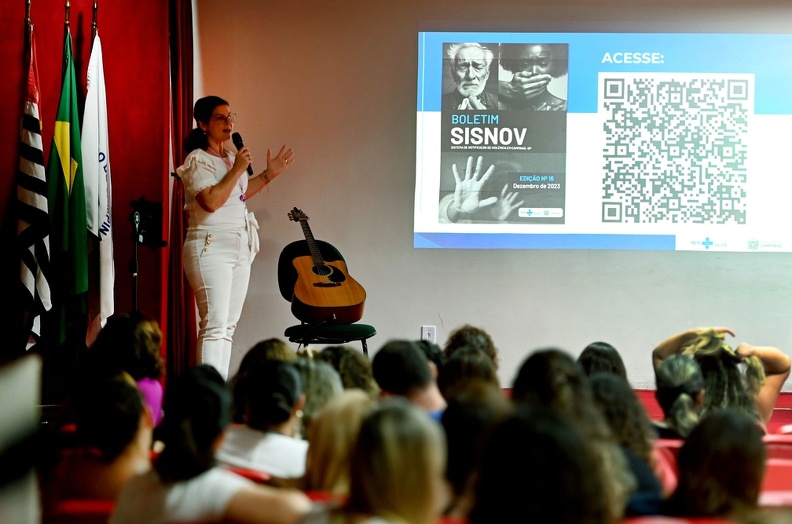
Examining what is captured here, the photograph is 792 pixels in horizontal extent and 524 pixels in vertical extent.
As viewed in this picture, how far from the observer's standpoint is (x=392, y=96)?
580cm

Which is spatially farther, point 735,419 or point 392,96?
point 392,96

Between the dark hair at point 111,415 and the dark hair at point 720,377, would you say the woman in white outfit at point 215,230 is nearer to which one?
the dark hair at point 720,377

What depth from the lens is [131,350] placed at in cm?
279

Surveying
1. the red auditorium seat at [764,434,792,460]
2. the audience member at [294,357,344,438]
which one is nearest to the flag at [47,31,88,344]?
the audience member at [294,357,344,438]

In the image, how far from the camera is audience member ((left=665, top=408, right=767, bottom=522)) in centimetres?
155

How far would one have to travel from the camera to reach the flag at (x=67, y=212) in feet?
13.2

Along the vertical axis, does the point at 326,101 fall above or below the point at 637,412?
above

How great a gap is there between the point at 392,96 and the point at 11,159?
260 cm

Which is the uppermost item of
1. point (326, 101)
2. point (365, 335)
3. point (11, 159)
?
point (326, 101)

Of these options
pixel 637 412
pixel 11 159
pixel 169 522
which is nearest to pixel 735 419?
pixel 637 412

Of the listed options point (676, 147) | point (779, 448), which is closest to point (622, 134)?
point (676, 147)

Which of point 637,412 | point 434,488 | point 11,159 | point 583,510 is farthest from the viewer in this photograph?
point 11,159

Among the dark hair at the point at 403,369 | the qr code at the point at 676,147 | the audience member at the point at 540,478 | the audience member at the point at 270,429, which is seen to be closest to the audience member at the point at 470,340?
the dark hair at the point at 403,369

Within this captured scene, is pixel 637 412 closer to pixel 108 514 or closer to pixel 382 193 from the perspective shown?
pixel 108 514
